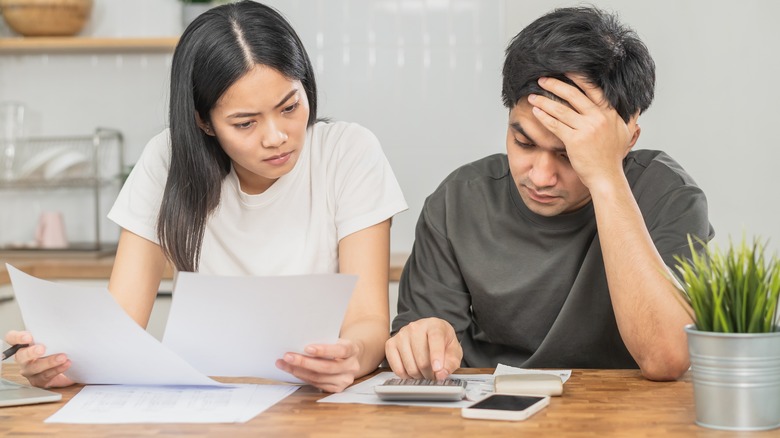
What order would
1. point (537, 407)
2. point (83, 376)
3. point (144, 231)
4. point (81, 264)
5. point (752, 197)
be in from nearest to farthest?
point (537, 407) < point (83, 376) < point (144, 231) < point (81, 264) < point (752, 197)

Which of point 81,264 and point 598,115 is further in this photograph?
point 81,264

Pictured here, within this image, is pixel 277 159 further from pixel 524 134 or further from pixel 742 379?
pixel 742 379

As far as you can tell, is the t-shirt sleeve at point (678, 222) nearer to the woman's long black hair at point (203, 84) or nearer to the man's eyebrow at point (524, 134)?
the man's eyebrow at point (524, 134)

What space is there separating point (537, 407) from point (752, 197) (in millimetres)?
2316

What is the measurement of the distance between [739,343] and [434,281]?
0.74 m

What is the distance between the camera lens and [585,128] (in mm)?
1462

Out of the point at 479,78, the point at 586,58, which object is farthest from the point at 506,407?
the point at 479,78

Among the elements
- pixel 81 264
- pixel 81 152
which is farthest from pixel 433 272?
pixel 81 152

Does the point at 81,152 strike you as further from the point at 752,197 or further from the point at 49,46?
the point at 752,197

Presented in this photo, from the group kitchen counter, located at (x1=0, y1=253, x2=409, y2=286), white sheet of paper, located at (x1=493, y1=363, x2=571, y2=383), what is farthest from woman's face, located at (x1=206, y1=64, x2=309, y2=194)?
kitchen counter, located at (x1=0, y1=253, x2=409, y2=286)

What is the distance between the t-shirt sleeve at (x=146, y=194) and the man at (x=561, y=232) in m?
0.49

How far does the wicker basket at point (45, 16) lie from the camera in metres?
3.24

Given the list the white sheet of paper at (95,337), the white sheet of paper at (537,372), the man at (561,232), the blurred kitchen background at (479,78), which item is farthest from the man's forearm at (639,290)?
the blurred kitchen background at (479,78)

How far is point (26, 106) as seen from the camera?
3424 millimetres
